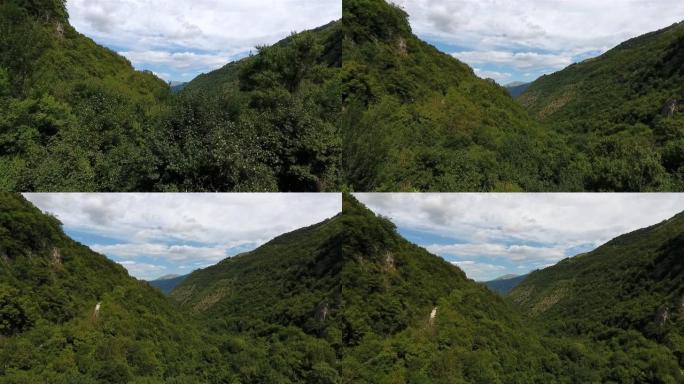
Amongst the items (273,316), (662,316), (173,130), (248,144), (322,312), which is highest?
(173,130)

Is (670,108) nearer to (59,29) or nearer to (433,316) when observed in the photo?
(433,316)

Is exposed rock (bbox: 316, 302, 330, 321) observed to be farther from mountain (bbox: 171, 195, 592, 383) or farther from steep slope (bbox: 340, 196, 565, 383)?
steep slope (bbox: 340, 196, 565, 383)

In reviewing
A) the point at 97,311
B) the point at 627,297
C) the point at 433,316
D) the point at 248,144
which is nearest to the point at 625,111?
the point at 627,297

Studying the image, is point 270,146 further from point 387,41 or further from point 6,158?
point 387,41

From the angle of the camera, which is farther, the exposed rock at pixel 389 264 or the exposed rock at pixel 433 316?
the exposed rock at pixel 433 316

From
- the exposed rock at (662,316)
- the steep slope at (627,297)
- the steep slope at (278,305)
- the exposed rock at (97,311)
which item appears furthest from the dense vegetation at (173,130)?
the exposed rock at (662,316)

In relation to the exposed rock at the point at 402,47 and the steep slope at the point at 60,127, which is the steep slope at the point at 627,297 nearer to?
the exposed rock at the point at 402,47

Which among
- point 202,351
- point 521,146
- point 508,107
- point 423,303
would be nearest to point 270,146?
point 423,303
